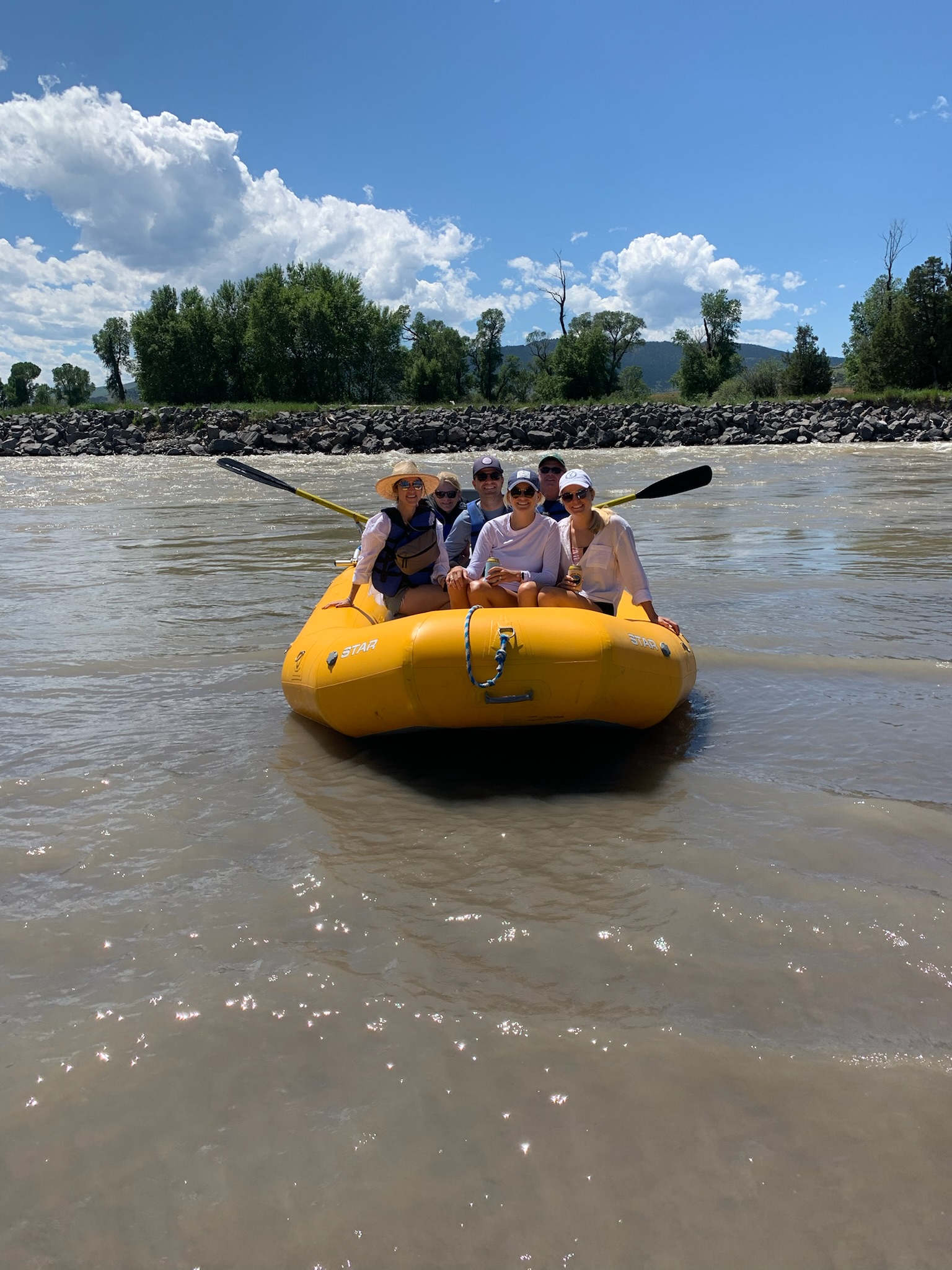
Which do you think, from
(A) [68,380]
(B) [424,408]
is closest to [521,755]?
(B) [424,408]

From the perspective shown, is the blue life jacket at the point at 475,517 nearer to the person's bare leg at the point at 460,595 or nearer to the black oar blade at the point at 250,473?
the person's bare leg at the point at 460,595

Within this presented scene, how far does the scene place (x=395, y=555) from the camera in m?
4.04

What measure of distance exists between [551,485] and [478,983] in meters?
3.01

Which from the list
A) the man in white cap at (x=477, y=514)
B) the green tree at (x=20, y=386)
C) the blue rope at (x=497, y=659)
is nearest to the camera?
the blue rope at (x=497, y=659)

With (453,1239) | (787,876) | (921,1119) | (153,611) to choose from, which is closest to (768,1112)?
(921,1119)

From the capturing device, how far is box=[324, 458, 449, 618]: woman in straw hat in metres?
3.97

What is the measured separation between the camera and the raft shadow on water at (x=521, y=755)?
9.71 ft

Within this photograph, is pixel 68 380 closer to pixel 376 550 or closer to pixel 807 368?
pixel 807 368

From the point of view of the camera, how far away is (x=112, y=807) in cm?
282

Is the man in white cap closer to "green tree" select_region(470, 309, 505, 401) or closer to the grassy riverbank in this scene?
the grassy riverbank

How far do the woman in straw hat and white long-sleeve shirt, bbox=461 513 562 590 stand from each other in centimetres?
29

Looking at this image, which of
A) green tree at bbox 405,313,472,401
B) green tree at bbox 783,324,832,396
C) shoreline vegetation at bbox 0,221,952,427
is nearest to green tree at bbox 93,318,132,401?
shoreline vegetation at bbox 0,221,952,427

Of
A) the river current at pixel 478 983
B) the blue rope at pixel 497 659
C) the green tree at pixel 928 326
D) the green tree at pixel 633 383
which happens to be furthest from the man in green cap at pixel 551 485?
the green tree at pixel 633 383

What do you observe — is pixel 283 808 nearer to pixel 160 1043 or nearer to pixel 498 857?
pixel 498 857
